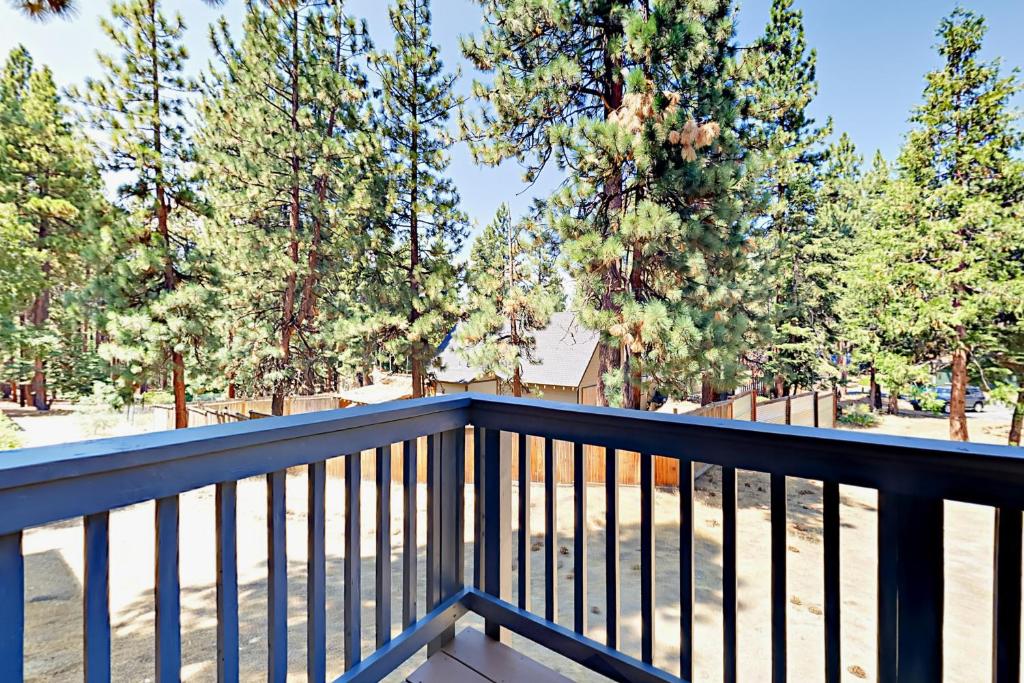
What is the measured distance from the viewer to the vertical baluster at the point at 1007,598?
3.00 ft

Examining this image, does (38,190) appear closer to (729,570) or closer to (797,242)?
(729,570)

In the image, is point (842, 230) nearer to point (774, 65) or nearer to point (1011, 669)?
point (774, 65)

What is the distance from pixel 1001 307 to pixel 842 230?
19.2 ft

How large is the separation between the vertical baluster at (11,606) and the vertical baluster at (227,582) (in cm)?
31

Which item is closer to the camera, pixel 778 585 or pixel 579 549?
pixel 778 585

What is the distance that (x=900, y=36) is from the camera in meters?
4.95

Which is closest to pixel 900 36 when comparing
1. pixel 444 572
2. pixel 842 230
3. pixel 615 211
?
pixel 615 211

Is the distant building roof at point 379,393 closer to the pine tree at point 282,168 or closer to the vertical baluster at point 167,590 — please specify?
the pine tree at point 282,168

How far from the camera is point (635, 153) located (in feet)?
17.9

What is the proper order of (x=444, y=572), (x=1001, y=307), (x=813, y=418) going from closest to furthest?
(x=444, y=572)
(x=1001, y=307)
(x=813, y=418)

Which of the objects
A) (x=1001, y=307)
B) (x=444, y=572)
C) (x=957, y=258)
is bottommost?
(x=444, y=572)

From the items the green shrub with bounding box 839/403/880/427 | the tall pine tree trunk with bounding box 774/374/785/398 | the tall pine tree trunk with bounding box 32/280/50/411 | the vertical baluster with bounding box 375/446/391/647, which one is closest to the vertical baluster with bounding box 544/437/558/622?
the vertical baluster with bounding box 375/446/391/647

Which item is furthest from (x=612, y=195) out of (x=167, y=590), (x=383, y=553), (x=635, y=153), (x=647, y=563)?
(x=167, y=590)

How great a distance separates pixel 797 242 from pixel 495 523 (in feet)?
39.9
